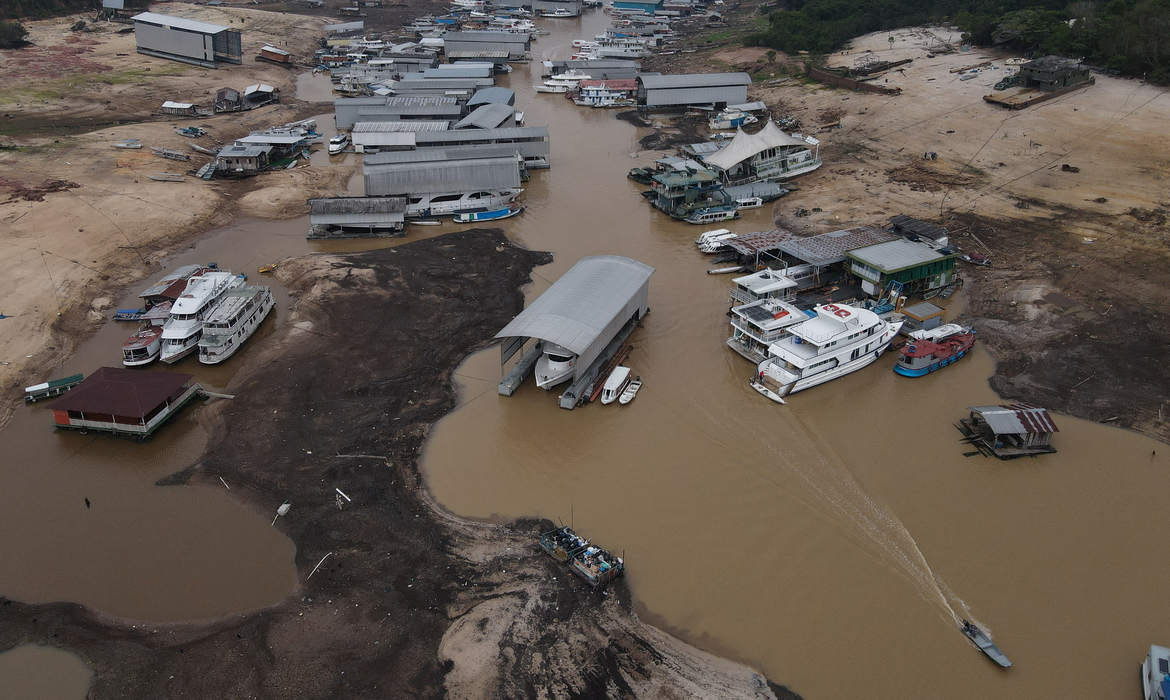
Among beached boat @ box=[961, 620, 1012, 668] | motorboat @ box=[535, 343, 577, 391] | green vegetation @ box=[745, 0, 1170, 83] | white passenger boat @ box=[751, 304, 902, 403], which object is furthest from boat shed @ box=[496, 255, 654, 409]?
green vegetation @ box=[745, 0, 1170, 83]

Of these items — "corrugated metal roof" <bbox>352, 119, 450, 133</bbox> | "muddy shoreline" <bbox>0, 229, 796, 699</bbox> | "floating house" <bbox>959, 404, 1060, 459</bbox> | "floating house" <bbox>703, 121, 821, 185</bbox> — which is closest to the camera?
"muddy shoreline" <bbox>0, 229, 796, 699</bbox>

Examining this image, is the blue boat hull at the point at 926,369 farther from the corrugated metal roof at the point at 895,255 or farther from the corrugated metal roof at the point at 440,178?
the corrugated metal roof at the point at 440,178

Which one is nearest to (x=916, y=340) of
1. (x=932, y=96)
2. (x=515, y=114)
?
(x=932, y=96)

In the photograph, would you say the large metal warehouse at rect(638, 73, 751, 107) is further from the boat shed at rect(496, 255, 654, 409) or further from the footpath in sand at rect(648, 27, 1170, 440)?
the boat shed at rect(496, 255, 654, 409)

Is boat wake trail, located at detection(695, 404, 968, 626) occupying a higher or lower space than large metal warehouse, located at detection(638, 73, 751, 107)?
lower

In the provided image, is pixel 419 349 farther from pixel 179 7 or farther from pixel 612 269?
pixel 179 7
